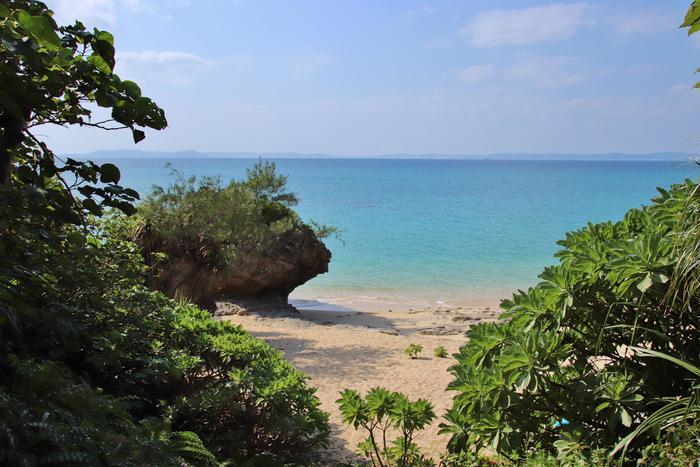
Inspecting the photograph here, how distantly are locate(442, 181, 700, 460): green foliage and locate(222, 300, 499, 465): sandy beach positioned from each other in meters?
1.72

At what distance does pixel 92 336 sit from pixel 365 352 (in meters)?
8.71

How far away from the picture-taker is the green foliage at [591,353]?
368 centimetres

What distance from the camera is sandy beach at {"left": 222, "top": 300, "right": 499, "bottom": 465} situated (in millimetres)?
7950

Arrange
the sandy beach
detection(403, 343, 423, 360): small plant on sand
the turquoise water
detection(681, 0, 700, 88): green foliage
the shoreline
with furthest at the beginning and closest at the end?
the turquoise water
the shoreline
detection(403, 343, 423, 360): small plant on sand
the sandy beach
detection(681, 0, 700, 88): green foliage

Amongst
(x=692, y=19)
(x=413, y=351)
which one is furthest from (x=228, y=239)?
(x=692, y=19)

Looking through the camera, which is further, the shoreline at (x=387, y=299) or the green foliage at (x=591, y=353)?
the shoreline at (x=387, y=299)

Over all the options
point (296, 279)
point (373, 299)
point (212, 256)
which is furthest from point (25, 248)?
point (373, 299)

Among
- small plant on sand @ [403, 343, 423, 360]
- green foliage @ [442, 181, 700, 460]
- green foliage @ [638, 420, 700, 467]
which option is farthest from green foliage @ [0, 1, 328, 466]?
small plant on sand @ [403, 343, 423, 360]

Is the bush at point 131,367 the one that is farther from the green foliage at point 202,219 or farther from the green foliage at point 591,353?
the green foliage at point 202,219

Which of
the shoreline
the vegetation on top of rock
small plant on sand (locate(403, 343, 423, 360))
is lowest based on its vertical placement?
the shoreline

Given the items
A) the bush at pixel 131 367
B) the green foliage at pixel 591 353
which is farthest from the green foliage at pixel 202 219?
the green foliage at pixel 591 353

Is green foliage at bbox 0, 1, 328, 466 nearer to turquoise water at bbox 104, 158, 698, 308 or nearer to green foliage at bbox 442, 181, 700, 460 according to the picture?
green foliage at bbox 442, 181, 700, 460

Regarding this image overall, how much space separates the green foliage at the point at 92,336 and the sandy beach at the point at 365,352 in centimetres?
76

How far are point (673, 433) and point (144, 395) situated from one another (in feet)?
12.6
